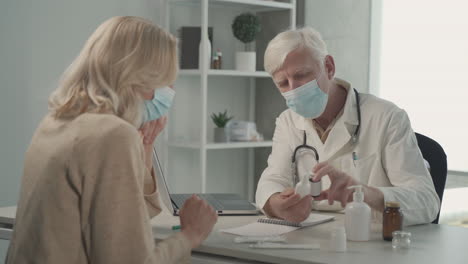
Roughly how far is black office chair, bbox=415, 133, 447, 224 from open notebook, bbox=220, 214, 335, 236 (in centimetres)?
53

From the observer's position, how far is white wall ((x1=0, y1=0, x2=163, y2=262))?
381 cm

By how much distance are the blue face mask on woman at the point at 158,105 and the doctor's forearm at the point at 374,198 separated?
2.39 feet

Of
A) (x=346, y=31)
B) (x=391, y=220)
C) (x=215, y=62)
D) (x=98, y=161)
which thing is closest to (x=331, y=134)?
(x=391, y=220)

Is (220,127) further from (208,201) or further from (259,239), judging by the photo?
(259,239)

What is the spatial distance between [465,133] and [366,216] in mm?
2427

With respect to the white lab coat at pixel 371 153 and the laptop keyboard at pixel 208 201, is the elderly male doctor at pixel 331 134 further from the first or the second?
the laptop keyboard at pixel 208 201

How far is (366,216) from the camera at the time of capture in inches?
85.3

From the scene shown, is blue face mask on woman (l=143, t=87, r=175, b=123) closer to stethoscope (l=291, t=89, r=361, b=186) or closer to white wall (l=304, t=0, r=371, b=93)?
stethoscope (l=291, t=89, r=361, b=186)

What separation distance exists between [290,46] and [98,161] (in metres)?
1.31

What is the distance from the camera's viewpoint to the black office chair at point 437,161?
2.81 m

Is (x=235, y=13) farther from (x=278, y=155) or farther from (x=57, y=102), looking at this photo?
(x=57, y=102)

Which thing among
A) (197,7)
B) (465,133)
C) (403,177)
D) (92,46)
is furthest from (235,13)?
(92,46)

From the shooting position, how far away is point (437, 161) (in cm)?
283

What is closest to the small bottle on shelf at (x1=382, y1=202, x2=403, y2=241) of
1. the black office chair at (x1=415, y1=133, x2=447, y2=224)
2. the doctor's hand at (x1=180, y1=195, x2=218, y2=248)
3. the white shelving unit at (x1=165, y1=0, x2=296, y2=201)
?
the doctor's hand at (x1=180, y1=195, x2=218, y2=248)
